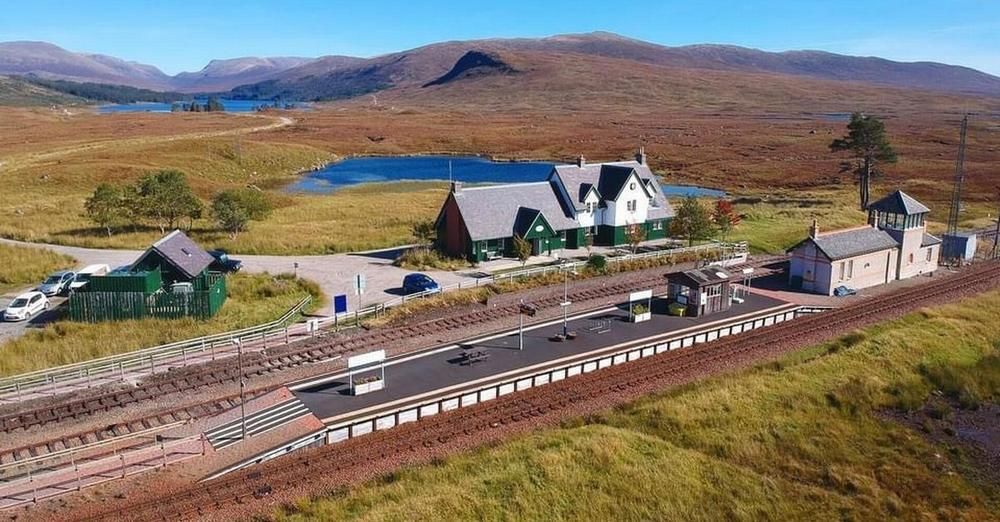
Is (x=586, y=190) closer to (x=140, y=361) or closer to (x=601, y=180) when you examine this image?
(x=601, y=180)

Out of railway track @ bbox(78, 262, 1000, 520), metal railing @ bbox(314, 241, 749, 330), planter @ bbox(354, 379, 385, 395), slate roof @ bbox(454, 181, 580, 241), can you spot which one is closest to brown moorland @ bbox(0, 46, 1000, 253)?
metal railing @ bbox(314, 241, 749, 330)

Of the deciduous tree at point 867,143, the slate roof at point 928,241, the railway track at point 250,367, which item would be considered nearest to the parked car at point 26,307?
the railway track at point 250,367

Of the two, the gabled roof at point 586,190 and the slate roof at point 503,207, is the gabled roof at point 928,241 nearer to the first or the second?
the gabled roof at point 586,190

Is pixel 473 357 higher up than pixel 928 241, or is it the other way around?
pixel 928 241

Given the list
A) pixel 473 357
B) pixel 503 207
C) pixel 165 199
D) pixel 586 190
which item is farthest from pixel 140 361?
pixel 586 190

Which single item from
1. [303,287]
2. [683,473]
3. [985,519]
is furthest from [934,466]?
[303,287]

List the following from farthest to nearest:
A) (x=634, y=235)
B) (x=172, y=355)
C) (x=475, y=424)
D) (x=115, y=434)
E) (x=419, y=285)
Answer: (x=634, y=235), (x=419, y=285), (x=172, y=355), (x=475, y=424), (x=115, y=434)

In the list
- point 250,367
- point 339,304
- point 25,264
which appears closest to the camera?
point 250,367
